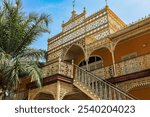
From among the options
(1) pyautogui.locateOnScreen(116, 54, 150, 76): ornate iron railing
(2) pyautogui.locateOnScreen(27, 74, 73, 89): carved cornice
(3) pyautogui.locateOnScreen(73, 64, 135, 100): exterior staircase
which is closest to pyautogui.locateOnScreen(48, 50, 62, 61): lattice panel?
(3) pyautogui.locateOnScreen(73, 64, 135, 100): exterior staircase

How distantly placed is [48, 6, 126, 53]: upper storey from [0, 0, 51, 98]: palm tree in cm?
415

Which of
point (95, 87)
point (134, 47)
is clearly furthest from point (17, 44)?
point (134, 47)

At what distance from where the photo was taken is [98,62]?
16109mm

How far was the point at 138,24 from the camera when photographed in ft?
41.9

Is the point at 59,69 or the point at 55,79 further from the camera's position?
the point at 59,69

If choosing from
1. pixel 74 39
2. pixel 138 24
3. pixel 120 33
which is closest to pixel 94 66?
pixel 74 39

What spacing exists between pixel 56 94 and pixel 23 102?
587 centimetres

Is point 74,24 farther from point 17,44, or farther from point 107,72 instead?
point 17,44

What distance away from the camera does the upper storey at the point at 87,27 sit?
15.1 m

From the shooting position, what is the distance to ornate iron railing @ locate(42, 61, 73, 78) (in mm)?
12078

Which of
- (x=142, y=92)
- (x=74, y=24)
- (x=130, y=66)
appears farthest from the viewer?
(x=74, y=24)

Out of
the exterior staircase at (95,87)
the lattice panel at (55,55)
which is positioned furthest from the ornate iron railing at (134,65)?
the lattice panel at (55,55)

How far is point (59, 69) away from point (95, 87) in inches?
83.6

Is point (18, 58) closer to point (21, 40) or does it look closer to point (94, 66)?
point (21, 40)
